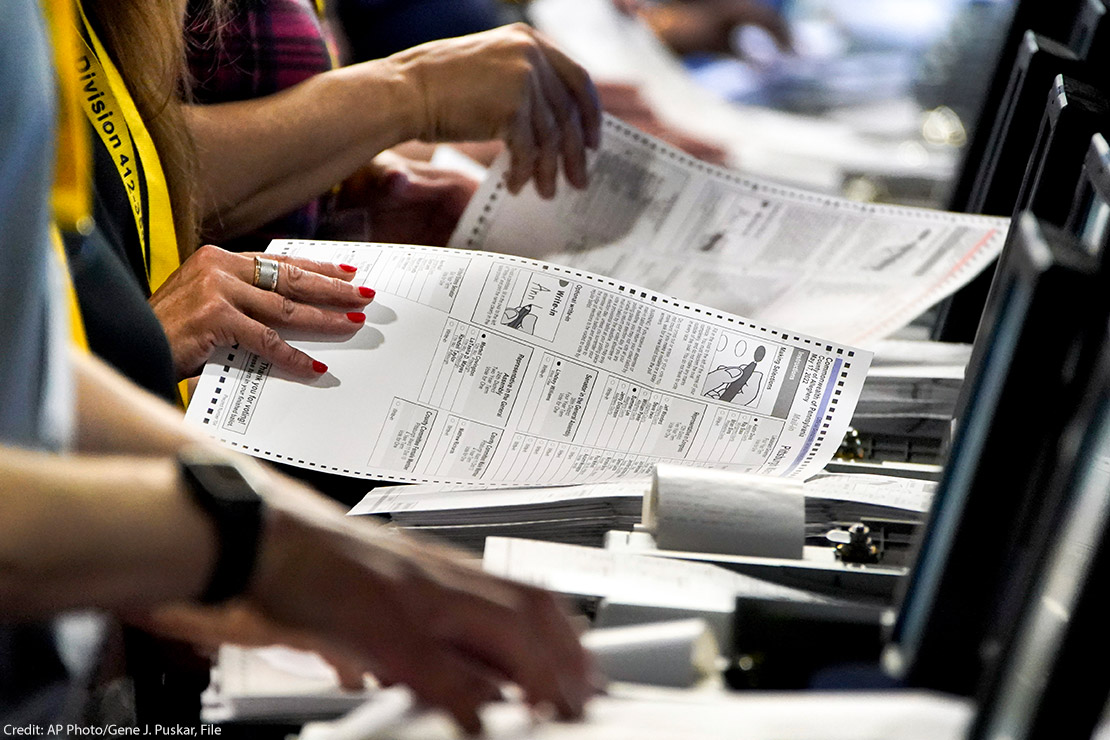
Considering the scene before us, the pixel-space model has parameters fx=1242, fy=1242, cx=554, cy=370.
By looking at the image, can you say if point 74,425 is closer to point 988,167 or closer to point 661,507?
point 661,507

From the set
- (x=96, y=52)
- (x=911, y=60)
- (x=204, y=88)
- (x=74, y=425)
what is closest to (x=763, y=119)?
(x=911, y=60)

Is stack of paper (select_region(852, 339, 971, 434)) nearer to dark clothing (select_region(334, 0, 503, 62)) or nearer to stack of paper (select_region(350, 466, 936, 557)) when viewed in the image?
stack of paper (select_region(350, 466, 936, 557))

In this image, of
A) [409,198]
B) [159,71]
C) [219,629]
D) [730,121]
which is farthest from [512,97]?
[730,121]

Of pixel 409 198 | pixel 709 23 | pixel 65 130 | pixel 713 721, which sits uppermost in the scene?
pixel 65 130

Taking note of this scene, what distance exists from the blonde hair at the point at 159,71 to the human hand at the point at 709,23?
238cm

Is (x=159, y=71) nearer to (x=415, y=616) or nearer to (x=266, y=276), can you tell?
(x=266, y=276)

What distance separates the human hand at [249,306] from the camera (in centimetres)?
81

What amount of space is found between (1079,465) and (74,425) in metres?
0.39

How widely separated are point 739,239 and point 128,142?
496 mm

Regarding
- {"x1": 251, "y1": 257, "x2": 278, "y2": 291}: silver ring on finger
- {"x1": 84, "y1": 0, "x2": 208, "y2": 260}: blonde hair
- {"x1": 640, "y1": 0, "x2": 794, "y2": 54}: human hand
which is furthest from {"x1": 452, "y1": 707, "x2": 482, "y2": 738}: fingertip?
{"x1": 640, "y1": 0, "x2": 794, "y2": 54}: human hand

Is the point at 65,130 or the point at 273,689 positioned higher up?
the point at 65,130

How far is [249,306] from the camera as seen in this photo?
2.73ft

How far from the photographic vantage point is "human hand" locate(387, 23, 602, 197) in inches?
42.5

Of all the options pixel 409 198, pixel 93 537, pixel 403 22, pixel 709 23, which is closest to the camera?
pixel 93 537
